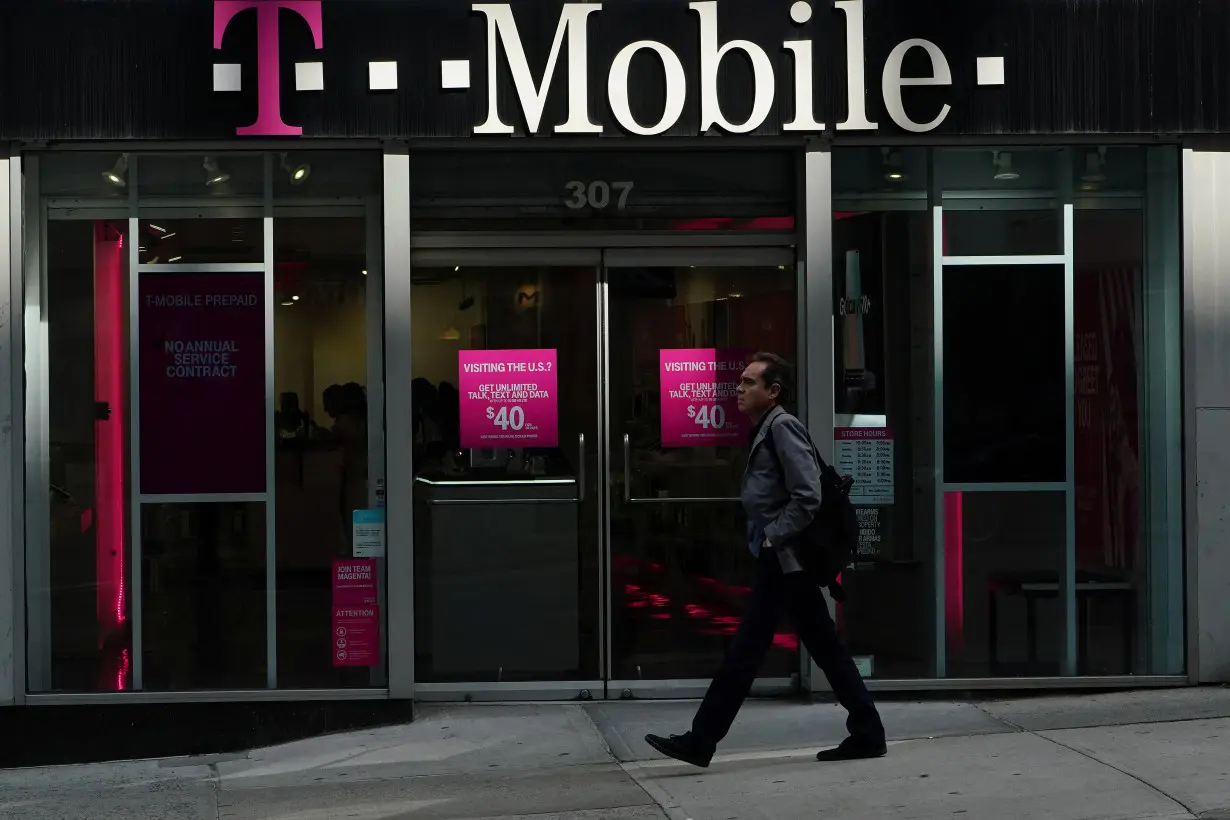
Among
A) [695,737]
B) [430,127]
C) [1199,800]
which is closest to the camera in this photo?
[1199,800]

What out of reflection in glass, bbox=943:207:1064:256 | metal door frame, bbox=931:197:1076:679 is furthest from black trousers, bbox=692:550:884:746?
reflection in glass, bbox=943:207:1064:256

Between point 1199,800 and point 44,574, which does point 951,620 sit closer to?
point 1199,800

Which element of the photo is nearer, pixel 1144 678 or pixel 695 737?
pixel 695 737

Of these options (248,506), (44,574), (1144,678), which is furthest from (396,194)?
(1144,678)

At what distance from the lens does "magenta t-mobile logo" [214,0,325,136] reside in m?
8.10

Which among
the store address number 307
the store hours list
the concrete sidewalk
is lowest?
the concrete sidewalk

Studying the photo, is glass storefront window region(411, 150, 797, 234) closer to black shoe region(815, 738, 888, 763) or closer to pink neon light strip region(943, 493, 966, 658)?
pink neon light strip region(943, 493, 966, 658)

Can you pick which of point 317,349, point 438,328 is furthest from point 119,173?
point 438,328

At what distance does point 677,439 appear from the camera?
8594 millimetres

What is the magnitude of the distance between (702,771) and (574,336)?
269 centimetres

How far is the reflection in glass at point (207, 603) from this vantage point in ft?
27.7

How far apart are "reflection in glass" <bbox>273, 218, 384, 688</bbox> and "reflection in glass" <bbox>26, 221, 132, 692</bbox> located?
34.6 inches

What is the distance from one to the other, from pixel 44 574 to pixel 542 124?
3732 millimetres

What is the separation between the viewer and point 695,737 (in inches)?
272
